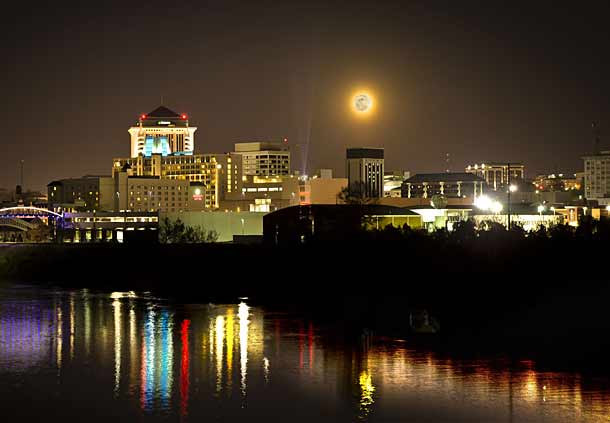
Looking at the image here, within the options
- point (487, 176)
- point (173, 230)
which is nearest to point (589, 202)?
point (173, 230)

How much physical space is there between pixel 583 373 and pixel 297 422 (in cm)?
698

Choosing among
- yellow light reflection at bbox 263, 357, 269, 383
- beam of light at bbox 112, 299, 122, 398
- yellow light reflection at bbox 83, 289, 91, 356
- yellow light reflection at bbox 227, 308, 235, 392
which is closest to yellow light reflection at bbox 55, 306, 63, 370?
yellow light reflection at bbox 83, 289, 91, 356

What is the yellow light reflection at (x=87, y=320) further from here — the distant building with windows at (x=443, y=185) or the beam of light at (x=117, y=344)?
the distant building with windows at (x=443, y=185)

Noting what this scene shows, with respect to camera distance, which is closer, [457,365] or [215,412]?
[215,412]

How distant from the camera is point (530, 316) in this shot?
96.7 ft

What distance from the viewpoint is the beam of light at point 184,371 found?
18.5 metres

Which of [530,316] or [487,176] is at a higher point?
[487,176]

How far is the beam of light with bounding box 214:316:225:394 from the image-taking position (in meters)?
20.9

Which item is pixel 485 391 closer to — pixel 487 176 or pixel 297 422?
pixel 297 422

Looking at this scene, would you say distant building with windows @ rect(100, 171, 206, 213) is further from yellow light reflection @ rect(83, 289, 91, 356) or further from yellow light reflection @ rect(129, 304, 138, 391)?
yellow light reflection @ rect(129, 304, 138, 391)

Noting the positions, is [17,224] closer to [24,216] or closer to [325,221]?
[24,216]

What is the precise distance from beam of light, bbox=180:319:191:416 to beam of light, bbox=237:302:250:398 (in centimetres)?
115

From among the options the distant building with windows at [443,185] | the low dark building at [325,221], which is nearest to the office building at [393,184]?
the distant building with windows at [443,185]

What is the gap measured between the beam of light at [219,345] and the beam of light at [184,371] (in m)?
0.65
